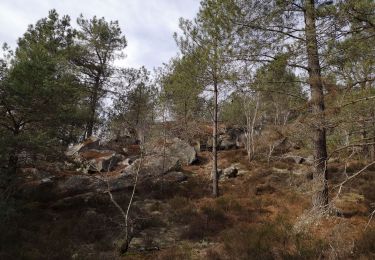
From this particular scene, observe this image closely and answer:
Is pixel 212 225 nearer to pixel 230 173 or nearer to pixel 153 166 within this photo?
pixel 153 166

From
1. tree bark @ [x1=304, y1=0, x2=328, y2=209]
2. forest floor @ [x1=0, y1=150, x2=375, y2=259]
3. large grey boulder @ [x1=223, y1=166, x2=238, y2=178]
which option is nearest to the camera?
tree bark @ [x1=304, y1=0, x2=328, y2=209]

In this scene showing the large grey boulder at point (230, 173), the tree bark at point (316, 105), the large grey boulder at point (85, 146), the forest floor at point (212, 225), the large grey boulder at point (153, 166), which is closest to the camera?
the tree bark at point (316, 105)

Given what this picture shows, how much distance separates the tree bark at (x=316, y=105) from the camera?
804 cm

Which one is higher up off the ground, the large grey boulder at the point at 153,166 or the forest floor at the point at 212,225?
the large grey boulder at the point at 153,166

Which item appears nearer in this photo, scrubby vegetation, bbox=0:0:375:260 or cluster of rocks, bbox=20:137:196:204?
scrubby vegetation, bbox=0:0:375:260

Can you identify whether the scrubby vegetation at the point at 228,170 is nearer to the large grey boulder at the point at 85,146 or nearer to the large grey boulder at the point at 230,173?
the large grey boulder at the point at 230,173

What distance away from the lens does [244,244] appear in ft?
32.5

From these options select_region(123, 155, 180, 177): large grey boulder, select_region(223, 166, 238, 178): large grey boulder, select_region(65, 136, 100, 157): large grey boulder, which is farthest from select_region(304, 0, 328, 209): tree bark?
select_region(65, 136, 100, 157): large grey boulder

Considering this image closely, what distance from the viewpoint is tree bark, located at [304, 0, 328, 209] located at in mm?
8039

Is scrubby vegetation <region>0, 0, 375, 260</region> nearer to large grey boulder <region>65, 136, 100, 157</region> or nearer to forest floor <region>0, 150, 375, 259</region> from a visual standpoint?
forest floor <region>0, 150, 375, 259</region>

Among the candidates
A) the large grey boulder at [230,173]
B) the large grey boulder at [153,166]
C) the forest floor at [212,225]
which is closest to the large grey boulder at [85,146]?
the large grey boulder at [153,166]

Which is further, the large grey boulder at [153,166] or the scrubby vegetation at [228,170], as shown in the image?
the large grey boulder at [153,166]

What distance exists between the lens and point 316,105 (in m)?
9.32

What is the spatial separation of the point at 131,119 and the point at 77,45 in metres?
7.29
